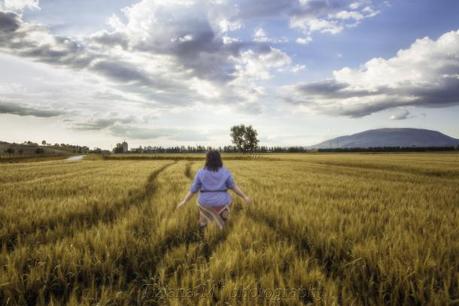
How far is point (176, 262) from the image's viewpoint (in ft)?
10.5

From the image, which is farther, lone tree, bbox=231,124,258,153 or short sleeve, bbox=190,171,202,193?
lone tree, bbox=231,124,258,153

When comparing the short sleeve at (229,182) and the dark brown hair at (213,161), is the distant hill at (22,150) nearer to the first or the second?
the dark brown hair at (213,161)

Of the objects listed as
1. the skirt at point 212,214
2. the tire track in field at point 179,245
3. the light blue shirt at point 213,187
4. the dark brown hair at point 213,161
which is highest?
the dark brown hair at point 213,161

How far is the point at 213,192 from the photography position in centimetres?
500

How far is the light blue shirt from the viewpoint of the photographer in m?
4.95

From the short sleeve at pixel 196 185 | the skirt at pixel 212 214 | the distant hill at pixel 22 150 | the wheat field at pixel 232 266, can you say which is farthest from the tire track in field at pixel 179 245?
the distant hill at pixel 22 150

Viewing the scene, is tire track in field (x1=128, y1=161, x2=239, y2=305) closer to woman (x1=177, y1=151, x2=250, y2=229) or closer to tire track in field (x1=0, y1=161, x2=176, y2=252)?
woman (x1=177, y1=151, x2=250, y2=229)

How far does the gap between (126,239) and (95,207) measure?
3.37 m

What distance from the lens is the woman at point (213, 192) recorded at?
494cm

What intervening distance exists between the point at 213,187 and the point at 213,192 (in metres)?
0.10

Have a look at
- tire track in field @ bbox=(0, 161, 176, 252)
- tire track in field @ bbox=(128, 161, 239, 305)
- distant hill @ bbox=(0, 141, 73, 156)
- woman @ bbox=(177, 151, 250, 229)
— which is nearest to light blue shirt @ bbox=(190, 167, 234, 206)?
woman @ bbox=(177, 151, 250, 229)

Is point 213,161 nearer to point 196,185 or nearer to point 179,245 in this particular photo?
point 196,185

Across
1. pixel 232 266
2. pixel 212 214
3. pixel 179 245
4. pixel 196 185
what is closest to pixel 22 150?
pixel 196 185

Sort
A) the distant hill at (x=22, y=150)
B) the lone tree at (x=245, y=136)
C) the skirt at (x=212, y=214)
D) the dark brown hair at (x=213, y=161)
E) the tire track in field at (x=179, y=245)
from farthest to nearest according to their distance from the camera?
the lone tree at (x=245, y=136) → the distant hill at (x=22, y=150) → the dark brown hair at (x=213, y=161) → the skirt at (x=212, y=214) → the tire track in field at (x=179, y=245)
